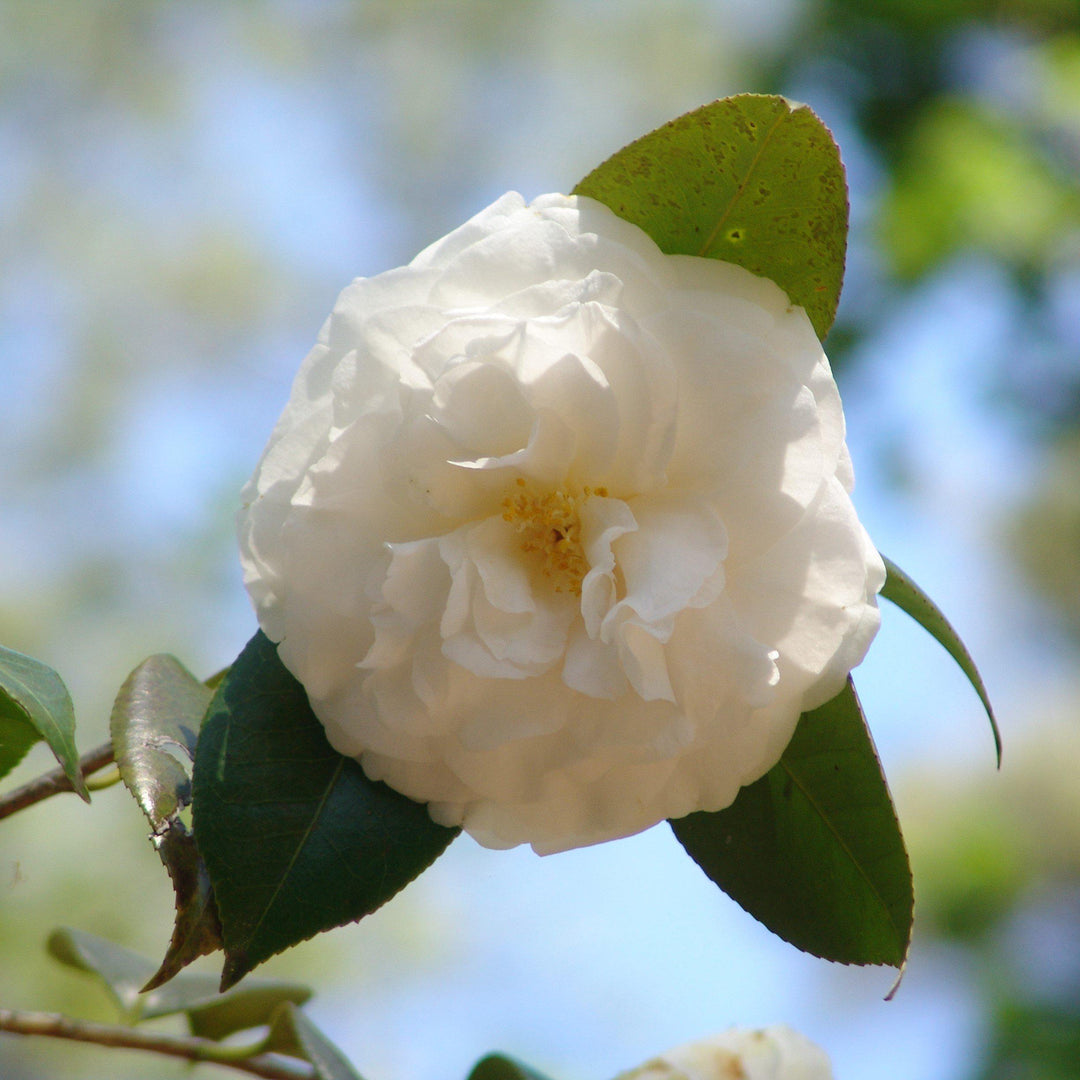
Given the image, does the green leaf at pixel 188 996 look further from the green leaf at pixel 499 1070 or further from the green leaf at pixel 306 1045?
the green leaf at pixel 499 1070

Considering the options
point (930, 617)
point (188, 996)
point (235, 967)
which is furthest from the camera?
point (188, 996)

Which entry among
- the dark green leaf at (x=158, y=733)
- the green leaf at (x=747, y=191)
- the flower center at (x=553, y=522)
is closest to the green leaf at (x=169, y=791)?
the dark green leaf at (x=158, y=733)

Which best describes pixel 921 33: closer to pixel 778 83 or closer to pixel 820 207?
pixel 778 83

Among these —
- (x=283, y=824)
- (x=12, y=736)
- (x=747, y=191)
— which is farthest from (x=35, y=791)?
(x=747, y=191)

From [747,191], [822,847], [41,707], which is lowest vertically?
[822,847]

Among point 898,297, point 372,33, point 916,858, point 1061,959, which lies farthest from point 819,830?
point 372,33

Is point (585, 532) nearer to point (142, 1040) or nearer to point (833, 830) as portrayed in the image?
point (833, 830)
